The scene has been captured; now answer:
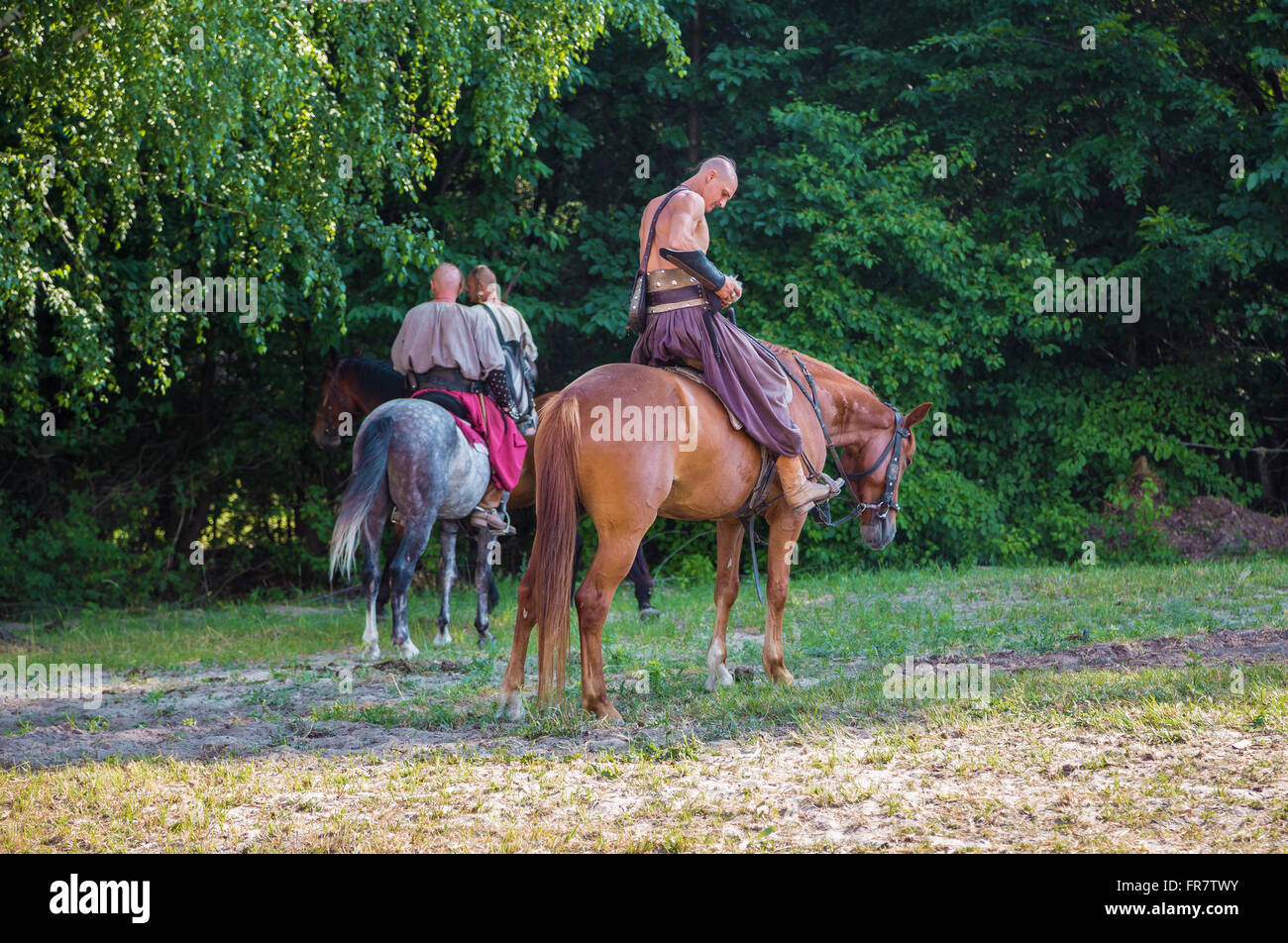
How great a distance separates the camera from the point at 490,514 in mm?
9688

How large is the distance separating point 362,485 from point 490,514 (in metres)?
1.50

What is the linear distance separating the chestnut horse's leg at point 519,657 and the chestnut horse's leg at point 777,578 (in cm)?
152

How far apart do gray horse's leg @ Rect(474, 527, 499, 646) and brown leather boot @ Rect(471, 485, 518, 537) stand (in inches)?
3.4

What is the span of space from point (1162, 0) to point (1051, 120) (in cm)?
210

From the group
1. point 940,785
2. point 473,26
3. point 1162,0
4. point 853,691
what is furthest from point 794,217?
point 940,785

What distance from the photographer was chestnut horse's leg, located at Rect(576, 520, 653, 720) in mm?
5918

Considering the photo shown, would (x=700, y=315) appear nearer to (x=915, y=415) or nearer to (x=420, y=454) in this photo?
(x=915, y=415)

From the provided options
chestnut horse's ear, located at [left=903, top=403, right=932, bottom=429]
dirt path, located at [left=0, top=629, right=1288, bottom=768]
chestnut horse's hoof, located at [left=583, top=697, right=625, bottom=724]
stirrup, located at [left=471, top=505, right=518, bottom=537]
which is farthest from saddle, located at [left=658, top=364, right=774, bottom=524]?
stirrup, located at [left=471, top=505, right=518, bottom=537]

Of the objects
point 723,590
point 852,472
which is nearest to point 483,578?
point 723,590

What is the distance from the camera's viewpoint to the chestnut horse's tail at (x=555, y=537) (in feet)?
19.0

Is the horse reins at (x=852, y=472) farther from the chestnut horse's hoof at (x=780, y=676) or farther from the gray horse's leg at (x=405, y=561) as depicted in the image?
the gray horse's leg at (x=405, y=561)

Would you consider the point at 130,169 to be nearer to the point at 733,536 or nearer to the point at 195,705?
the point at 195,705

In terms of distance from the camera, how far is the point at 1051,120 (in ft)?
49.7

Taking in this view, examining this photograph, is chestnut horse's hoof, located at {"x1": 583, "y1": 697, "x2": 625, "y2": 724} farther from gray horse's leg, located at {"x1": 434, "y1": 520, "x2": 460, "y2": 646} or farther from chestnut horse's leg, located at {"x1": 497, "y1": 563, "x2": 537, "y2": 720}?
gray horse's leg, located at {"x1": 434, "y1": 520, "x2": 460, "y2": 646}
